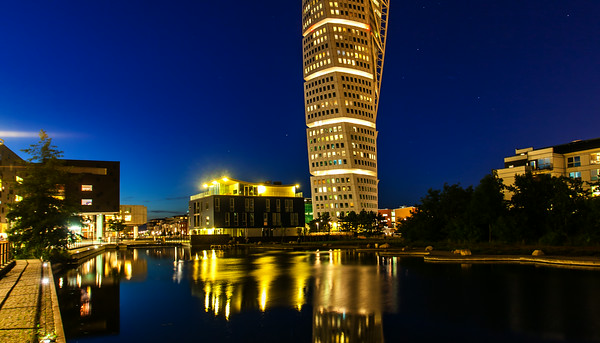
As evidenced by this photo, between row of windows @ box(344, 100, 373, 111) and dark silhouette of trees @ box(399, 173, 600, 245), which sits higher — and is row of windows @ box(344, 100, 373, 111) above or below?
above

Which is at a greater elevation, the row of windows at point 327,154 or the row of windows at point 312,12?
the row of windows at point 312,12

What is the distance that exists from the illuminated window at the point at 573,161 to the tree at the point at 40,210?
89823mm

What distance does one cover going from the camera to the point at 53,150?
37.6 meters

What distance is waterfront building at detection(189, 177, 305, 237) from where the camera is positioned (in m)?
97.6

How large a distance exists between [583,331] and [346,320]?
27.7 ft

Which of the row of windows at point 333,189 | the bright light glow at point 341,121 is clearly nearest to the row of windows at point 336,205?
the row of windows at point 333,189

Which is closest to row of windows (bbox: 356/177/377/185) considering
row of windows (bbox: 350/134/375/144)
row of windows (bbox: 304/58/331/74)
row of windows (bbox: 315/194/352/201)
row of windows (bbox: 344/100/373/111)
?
row of windows (bbox: 315/194/352/201)

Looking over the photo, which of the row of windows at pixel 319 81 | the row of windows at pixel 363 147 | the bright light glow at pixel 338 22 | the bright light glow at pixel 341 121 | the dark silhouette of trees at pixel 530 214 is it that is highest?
the bright light glow at pixel 338 22

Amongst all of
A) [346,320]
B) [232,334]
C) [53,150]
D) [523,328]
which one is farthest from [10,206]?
[523,328]

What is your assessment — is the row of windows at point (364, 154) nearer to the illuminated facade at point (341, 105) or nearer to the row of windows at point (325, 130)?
the illuminated facade at point (341, 105)

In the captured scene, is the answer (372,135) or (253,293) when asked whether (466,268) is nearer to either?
(253,293)

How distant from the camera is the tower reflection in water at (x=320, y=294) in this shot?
54.5ft

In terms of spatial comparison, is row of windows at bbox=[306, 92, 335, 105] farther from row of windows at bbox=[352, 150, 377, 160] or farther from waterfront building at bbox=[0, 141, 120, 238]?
waterfront building at bbox=[0, 141, 120, 238]

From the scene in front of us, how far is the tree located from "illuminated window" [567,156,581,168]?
89.8m
